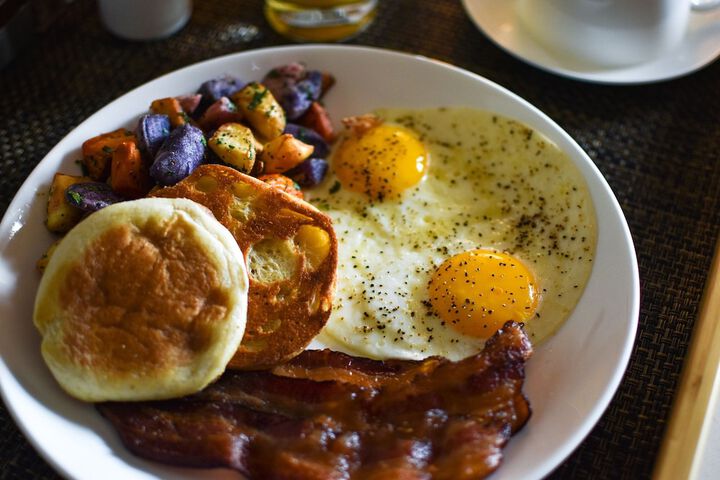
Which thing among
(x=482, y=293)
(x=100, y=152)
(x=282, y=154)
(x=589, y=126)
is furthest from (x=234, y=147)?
(x=589, y=126)

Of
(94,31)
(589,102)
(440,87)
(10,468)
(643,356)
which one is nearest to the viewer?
(10,468)

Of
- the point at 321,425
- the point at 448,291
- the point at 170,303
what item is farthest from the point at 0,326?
the point at 448,291

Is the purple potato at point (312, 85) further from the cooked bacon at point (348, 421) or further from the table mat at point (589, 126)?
the cooked bacon at point (348, 421)

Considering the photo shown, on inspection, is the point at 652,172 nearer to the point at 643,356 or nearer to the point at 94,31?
the point at 643,356

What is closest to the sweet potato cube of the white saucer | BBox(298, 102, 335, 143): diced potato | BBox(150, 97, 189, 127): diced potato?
BBox(150, 97, 189, 127): diced potato

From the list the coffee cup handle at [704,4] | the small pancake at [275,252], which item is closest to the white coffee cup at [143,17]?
the small pancake at [275,252]

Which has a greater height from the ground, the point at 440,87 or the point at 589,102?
the point at 440,87
